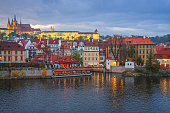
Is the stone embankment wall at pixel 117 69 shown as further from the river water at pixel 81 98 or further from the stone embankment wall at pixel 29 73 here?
the stone embankment wall at pixel 29 73

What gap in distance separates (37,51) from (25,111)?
255 feet

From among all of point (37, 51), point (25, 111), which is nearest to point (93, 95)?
point (25, 111)

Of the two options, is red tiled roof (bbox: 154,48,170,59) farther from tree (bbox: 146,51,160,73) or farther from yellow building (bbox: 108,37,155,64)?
tree (bbox: 146,51,160,73)

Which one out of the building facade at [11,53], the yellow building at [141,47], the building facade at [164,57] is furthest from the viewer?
the yellow building at [141,47]

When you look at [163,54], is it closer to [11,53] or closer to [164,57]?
[164,57]

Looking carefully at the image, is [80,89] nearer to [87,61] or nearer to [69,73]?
[69,73]

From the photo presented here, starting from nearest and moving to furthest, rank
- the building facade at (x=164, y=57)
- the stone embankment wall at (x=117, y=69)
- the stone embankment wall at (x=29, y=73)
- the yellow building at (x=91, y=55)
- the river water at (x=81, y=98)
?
the river water at (x=81, y=98)
the stone embankment wall at (x=29, y=73)
the stone embankment wall at (x=117, y=69)
the building facade at (x=164, y=57)
the yellow building at (x=91, y=55)

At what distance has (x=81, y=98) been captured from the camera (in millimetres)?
51938

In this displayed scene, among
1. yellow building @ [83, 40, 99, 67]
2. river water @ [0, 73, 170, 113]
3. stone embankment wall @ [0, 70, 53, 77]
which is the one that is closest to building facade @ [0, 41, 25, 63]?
stone embankment wall @ [0, 70, 53, 77]

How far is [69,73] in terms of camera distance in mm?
85812

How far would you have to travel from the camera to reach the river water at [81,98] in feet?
145

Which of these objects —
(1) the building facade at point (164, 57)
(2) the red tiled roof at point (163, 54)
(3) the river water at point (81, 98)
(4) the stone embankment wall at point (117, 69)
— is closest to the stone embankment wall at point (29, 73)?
(3) the river water at point (81, 98)

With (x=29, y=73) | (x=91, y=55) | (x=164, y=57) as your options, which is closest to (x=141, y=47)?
(x=164, y=57)

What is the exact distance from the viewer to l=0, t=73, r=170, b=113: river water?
44.1 m
